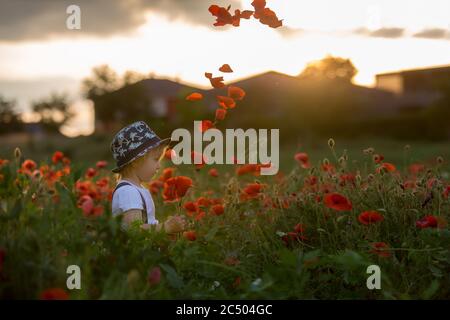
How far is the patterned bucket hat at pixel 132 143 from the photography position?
156 inches

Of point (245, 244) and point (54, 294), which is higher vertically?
point (245, 244)

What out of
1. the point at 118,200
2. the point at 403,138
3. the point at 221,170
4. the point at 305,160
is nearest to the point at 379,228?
the point at 305,160

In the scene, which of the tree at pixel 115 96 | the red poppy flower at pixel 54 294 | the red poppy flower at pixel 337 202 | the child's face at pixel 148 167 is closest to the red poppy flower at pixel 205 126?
the child's face at pixel 148 167

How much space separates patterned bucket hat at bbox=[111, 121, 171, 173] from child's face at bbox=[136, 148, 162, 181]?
0.19 feet

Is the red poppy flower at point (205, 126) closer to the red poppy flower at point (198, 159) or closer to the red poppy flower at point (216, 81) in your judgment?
the red poppy flower at point (198, 159)

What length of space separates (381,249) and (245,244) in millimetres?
993

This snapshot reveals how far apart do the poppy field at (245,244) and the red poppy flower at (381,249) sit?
12 mm

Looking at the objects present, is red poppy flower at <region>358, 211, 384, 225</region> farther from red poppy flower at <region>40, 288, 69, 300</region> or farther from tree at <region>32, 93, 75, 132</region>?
tree at <region>32, 93, 75, 132</region>

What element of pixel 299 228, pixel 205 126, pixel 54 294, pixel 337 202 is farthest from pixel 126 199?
pixel 54 294

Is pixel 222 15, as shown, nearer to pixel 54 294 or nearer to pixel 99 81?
pixel 54 294

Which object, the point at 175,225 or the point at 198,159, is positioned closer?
the point at 175,225

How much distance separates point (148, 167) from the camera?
398 cm

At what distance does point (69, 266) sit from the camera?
2.55m
